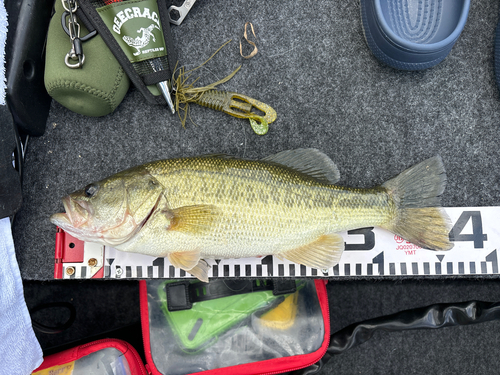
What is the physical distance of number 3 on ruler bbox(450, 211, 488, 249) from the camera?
4.73 ft

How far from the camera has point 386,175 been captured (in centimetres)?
152

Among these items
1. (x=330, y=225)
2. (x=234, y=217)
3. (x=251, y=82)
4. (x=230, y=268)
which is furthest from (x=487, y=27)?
(x=230, y=268)

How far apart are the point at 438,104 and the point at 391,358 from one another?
1.33 meters

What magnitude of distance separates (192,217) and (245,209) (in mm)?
177

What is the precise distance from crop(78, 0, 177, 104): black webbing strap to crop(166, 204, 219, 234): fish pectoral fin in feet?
1.89

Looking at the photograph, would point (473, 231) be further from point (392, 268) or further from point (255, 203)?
point (255, 203)

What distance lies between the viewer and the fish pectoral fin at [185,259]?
117 centimetres

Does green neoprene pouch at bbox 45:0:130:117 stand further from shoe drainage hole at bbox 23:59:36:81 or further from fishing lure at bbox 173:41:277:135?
fishing lure at bbox 173:41:277:135

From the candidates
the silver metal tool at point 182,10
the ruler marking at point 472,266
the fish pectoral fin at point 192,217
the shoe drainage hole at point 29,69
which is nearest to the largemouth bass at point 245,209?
the fish pectoral fin at point 192,217

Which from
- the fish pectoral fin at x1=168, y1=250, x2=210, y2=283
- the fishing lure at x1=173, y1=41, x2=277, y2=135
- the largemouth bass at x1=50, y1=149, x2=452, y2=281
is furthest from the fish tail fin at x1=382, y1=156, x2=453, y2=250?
the fish pectoral fin at x1=168, y1=250, x2=210, y2=283

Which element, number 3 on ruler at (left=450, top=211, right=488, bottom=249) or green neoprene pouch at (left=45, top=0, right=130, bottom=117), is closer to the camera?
green neoprene pouch at (left=45, top=0, right=130, bottom=117)

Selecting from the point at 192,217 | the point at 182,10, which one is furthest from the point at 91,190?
the point at 182,10

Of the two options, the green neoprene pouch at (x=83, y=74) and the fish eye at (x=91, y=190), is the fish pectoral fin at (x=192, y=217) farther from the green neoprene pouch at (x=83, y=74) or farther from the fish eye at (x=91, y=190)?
the green neoprene pouch at (x=83, y=74)

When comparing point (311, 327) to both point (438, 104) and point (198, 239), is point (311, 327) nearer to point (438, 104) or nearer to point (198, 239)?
point (198, 239)
